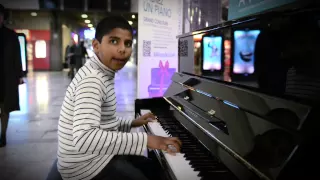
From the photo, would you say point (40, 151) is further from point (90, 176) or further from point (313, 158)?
point (313, 158)

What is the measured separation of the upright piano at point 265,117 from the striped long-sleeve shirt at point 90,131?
234 mm

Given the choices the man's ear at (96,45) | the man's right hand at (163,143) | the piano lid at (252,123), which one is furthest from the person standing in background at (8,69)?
the man's right hand at (163,143)

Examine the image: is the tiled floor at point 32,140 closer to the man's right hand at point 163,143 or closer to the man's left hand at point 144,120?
the man's left hand at point 144,120

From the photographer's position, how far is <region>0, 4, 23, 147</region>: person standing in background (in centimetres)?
394

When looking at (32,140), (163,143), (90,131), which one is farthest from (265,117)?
(32,140)

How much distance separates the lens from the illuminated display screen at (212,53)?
198cm

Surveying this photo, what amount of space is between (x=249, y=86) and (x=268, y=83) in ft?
0.35

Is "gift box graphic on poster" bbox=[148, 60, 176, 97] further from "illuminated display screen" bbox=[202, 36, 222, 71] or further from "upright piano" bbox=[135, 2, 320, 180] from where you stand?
"upright piano" bbox=[135, 2, 320, 180]

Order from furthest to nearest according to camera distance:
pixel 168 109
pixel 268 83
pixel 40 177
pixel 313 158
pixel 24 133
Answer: pixel 24 133, pixel 40 177, pixel 168 109, pixel 268 83, pixel 313 158

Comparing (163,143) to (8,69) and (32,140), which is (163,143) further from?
(32,140)

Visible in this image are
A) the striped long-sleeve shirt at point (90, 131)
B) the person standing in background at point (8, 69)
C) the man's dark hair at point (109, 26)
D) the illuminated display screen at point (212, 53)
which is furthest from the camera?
the person standing in background at point (8, 69)

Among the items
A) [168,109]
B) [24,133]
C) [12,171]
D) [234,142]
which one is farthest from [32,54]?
[234,142]

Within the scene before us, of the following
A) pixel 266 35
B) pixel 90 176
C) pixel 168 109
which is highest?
pixel 266 35

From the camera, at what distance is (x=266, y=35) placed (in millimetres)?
1388
